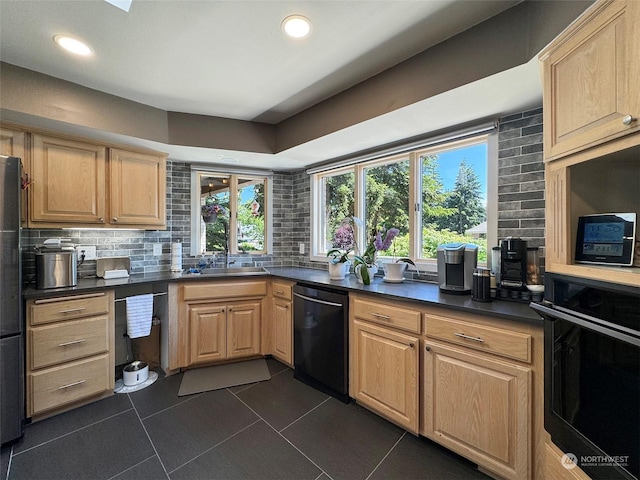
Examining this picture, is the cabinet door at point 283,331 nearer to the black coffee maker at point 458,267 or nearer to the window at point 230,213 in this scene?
the window at point 230,213

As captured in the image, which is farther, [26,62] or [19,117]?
[19,117]

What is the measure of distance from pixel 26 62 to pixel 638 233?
338 centimetres

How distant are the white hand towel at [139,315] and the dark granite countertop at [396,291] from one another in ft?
0.52

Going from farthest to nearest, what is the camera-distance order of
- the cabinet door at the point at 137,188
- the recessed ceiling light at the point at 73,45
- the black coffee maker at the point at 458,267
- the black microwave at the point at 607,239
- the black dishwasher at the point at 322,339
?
the cabinet door at the point at 137,188 → the black dishwasher at the point at 322,339 → the black coffee maker at the point at 458,267 → the recessed ceiling light at the point at 73,45 → the black microwave at the point at 607,239

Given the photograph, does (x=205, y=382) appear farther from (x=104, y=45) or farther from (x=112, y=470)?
(x=104, y=45)

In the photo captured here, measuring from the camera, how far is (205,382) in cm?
236

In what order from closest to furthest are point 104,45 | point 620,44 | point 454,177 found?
point 620,44 < point 104,45 < point 454,177

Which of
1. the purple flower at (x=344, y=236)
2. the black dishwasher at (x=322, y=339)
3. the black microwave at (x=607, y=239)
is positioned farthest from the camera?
the purple flower at (x=344, y=236)

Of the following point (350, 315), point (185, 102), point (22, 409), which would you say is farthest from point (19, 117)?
point (350, 315)

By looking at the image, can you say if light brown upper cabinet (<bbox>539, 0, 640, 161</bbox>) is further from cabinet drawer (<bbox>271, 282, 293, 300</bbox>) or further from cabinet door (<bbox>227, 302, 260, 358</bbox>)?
cabinet door (<bbox>227, 302, 260, 358</bbox>)

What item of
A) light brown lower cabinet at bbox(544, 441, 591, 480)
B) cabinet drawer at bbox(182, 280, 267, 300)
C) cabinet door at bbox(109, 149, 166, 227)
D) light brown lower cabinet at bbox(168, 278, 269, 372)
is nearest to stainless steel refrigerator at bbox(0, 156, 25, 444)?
cabinet door at bbox(109, 149, 166, 227)

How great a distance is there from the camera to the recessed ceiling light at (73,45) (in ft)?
5.10

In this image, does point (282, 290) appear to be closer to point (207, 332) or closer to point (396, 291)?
point (207, 332)

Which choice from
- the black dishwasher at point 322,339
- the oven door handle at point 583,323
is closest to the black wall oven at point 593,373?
the oven door handle at point 583,323
